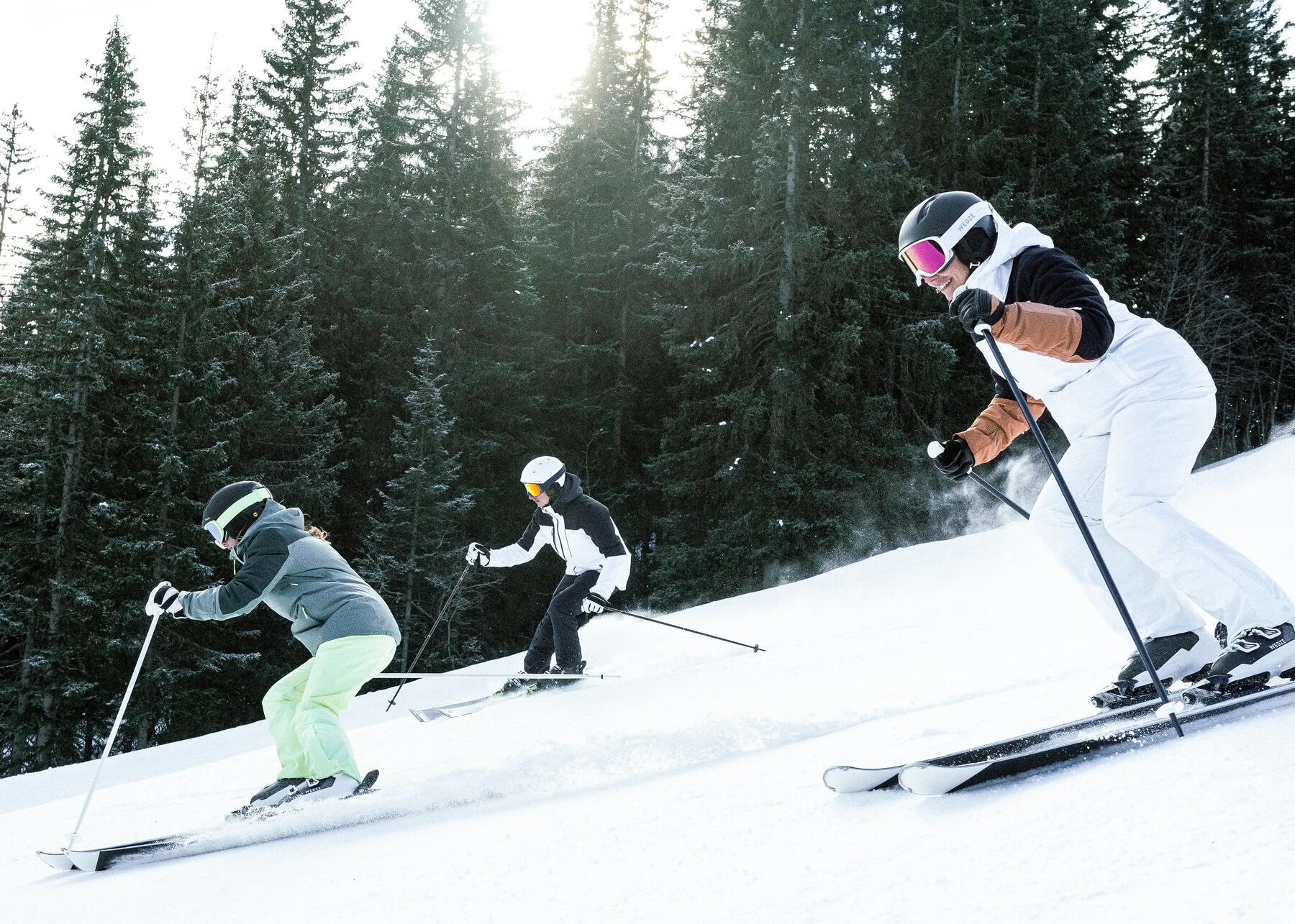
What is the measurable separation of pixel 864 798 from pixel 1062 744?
58 centimetres

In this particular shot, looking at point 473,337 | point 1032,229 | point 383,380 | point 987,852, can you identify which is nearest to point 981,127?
point 473,337

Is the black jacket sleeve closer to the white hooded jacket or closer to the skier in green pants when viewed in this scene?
the white hooded jacket

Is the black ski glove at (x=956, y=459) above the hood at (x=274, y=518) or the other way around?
the other way around

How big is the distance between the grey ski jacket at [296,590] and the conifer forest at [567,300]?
15326 millimetres

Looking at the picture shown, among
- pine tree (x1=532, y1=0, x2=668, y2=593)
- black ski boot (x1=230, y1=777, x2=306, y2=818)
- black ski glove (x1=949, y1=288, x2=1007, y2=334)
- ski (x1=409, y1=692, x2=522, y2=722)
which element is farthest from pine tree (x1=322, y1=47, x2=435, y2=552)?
black ski glove (x1=949, y1=288, x2=1007, y2=334)

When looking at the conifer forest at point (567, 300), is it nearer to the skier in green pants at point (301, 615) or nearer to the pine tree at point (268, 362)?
the pine tree at point (268, 362)

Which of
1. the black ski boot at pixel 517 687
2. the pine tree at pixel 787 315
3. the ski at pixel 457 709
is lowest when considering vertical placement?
the ski at pixel 457 709

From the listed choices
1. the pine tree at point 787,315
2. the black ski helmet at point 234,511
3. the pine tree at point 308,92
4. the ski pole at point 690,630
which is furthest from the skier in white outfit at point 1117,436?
the pine tree at point 308,92

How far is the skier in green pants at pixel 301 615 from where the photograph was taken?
414cm

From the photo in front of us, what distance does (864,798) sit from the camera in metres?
2.71

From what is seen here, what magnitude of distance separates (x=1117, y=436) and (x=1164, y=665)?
834 mm

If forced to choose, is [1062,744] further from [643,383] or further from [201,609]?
[643,383]

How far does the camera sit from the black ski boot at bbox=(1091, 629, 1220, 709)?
3213 millimetres

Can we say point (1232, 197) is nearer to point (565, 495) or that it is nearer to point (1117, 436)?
point (565, 495)
